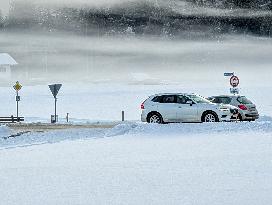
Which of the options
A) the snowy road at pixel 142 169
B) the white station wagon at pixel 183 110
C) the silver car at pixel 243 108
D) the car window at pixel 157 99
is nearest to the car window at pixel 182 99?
the white station wagon at pixel 183 110

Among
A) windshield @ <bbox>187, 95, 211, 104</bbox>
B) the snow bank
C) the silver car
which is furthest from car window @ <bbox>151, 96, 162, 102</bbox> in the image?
the silver car

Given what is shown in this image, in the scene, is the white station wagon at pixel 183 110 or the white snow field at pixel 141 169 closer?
the white snow field at pixel 141 169

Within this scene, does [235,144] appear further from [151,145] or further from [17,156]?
[17,156]

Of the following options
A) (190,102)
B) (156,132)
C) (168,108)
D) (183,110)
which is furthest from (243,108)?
(156,132)

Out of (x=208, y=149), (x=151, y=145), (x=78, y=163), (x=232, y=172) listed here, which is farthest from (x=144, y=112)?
(x=232, y=172)

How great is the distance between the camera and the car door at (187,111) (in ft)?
84.5

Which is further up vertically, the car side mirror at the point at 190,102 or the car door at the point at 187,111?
the car side mirror at the point at 190,102

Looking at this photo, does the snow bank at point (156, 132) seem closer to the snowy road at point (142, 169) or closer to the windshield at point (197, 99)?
the snowy road at point (142, 169)

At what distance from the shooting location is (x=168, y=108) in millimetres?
26062

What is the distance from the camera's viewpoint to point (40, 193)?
9.34 metres

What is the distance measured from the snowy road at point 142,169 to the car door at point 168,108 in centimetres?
464

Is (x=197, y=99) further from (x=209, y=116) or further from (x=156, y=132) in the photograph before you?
(x=156, y=132)

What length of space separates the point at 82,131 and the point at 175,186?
14355 millimetres

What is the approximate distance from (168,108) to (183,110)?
0.69 meters
